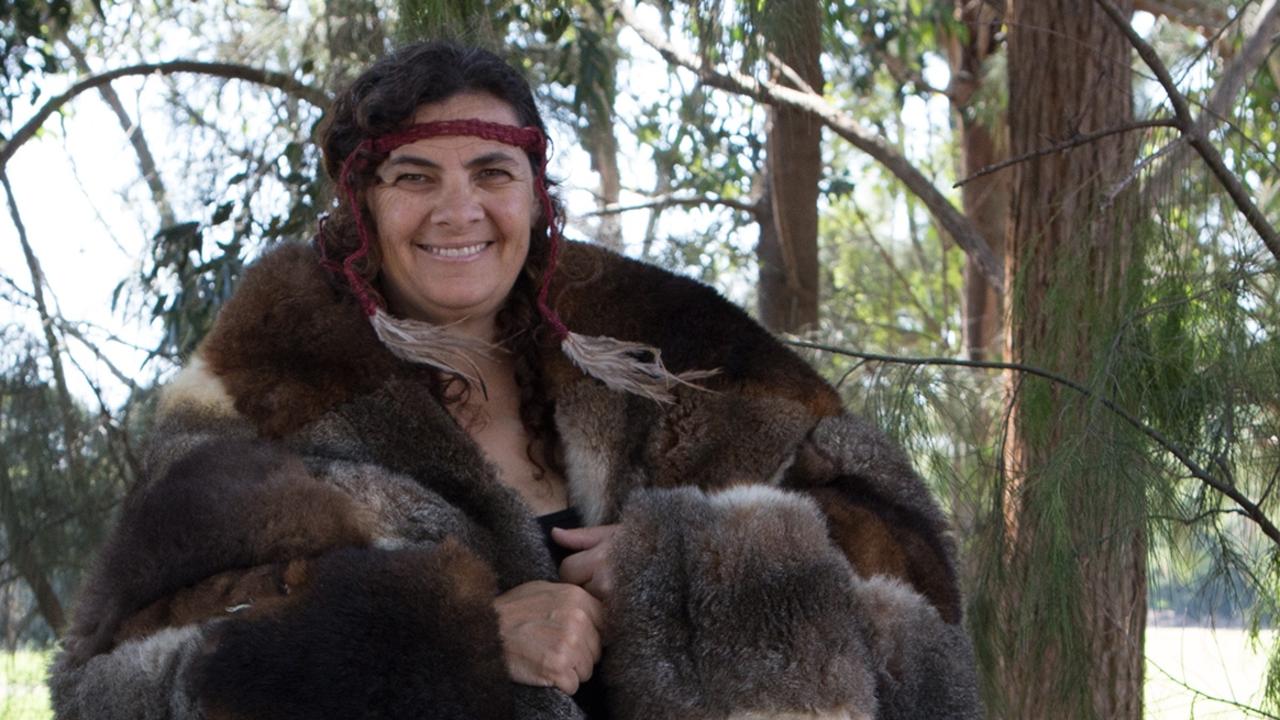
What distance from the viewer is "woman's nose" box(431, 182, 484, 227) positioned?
79.7 inches

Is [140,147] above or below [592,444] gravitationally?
above

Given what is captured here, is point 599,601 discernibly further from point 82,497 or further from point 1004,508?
point 82,497

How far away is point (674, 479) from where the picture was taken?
2.10 metres

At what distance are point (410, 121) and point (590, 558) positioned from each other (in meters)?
0.63

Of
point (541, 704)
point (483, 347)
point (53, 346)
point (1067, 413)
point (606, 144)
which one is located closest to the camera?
point (541, 704)

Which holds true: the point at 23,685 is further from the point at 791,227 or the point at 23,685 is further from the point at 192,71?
the point at 791,227

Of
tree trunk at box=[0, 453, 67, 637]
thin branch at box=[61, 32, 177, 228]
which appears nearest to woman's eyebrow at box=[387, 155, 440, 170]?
tree trunk at box=[0, 453, 67, 637]

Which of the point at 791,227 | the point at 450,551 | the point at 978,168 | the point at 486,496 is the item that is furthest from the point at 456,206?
the point at 978,168

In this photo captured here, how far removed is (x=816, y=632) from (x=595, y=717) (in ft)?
1.00

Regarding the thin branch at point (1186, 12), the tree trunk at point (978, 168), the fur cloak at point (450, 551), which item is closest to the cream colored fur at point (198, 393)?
the fur cloak at point (450, 551)

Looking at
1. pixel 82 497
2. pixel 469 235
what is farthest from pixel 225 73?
pixel 469 235

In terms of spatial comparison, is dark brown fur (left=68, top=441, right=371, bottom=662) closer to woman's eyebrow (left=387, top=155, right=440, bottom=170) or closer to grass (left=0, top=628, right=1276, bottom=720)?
woman's eyebrow (left=387, top=155, right=440, bottom=170)

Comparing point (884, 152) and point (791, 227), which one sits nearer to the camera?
point (884, 152)

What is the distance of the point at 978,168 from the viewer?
606 centimetres
